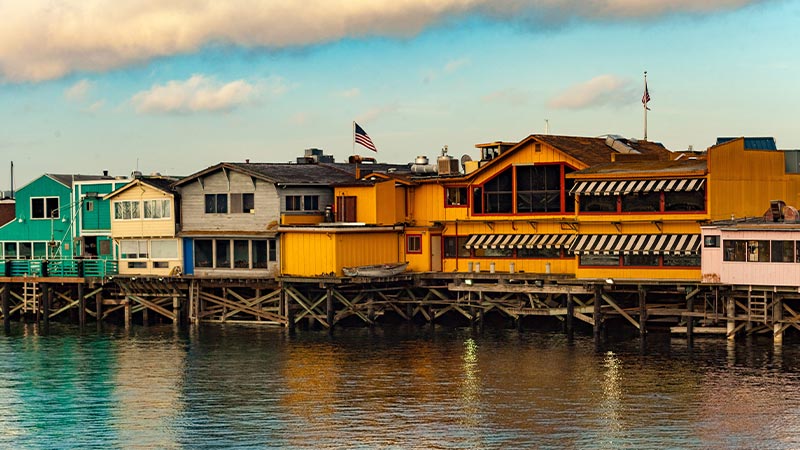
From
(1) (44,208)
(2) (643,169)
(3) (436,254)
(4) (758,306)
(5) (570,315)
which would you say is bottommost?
(5) (570,315)

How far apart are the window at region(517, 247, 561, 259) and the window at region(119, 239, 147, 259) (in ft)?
81.1

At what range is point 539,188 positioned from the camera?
78.6m

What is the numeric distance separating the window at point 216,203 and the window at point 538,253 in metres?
18.3

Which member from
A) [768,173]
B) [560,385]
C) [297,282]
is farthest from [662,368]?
[297,282]

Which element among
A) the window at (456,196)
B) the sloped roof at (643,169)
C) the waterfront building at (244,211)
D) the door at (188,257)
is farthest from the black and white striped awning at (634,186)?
the door at (188,257)

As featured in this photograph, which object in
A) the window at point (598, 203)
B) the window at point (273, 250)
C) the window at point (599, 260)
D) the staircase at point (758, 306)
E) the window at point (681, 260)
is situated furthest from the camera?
the window at point (273, 250)

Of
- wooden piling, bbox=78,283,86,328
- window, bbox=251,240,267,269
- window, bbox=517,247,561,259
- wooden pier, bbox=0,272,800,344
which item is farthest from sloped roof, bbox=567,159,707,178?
wooden piling, bbox=78,283,86,328

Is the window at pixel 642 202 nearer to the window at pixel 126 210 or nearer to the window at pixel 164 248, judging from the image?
the window at pixel 164 248

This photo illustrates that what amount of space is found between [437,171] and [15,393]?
3276 cm

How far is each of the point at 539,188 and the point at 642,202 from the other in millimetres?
7081

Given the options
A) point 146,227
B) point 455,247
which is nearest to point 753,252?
point 455,247

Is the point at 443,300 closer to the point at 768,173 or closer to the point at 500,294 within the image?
the point at 500,294

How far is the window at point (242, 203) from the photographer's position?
8350cm

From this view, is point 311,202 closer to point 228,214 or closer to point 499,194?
point 228,214
